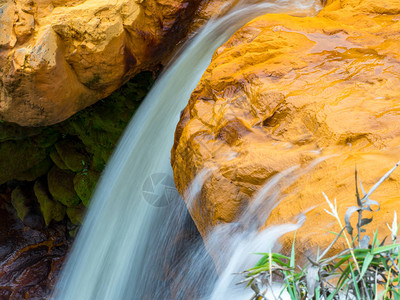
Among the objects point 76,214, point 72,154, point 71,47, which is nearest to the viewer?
point 71,47

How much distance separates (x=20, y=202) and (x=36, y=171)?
23.2 inches

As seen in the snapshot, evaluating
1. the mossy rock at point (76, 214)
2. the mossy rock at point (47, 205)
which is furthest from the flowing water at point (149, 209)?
the mossy rock at point (47, 205)

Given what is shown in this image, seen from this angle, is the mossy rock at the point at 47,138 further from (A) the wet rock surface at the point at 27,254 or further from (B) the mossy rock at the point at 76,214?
(A) the wet rock surface at the point at 27,254

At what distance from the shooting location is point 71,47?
134 inches

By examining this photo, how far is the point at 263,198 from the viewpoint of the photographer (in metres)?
1.98

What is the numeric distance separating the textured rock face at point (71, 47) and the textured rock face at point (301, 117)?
3.53 ft

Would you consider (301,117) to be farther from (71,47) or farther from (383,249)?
(71,47)

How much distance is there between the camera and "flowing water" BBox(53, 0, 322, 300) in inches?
125

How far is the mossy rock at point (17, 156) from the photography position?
16.7 ft

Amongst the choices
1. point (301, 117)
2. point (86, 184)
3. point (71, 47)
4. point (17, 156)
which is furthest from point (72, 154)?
point (301, 117)

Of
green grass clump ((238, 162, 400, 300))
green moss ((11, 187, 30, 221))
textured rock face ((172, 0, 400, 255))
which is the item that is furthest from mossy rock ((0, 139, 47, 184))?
green grass clump ((238, 162, 400, 300))

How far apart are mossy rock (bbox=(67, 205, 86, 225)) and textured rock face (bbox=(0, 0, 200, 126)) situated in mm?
1990

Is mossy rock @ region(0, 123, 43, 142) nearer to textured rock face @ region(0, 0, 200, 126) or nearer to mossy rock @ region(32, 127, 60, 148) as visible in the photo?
mossy rock @ region(32, 127, 60, 148)

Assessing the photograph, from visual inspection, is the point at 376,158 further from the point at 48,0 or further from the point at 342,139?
the point at 48,0
